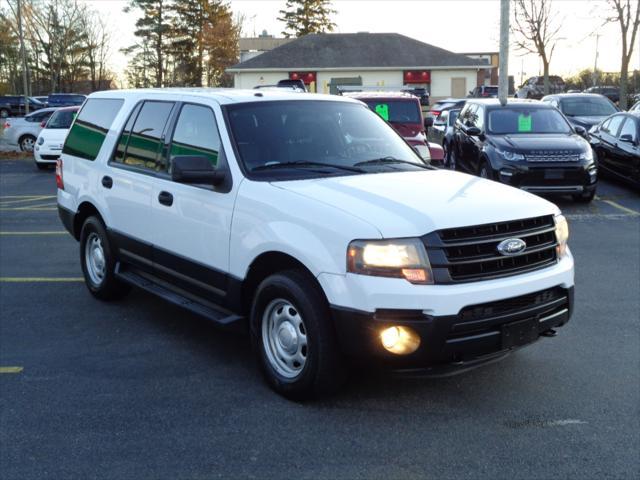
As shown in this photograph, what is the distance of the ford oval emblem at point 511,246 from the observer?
4.30m

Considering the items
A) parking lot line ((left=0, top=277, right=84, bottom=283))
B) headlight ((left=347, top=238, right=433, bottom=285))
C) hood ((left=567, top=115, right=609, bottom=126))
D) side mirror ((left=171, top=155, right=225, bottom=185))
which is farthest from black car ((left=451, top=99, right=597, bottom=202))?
headlight ((left=347, top=238, right=433, bottom=285))

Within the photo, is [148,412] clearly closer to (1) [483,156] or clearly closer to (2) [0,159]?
(1) [483,156]

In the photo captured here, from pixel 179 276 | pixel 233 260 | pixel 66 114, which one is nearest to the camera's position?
pixel 233 260

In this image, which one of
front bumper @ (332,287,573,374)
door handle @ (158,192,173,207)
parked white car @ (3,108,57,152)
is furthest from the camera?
parked white car @ (3,108,57,152)

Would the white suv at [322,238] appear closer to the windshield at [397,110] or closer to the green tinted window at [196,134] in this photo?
the green tinted window at [196,134]

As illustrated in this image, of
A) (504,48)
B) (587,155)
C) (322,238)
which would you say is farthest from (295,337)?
(504,48)

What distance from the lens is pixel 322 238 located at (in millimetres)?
4238

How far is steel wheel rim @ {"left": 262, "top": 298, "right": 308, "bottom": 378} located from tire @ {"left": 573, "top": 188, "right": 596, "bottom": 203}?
931cm

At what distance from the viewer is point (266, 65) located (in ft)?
175

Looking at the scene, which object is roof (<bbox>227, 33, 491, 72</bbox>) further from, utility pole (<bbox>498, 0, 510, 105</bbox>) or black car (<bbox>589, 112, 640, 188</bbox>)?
black car (<bbox>589, 112, 640, 188</bbox>)

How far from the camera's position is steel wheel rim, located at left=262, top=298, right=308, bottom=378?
4500mm

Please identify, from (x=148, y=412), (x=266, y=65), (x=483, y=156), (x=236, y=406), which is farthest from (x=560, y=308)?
(x=266, y=65)

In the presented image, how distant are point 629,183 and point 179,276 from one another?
11.2 meters

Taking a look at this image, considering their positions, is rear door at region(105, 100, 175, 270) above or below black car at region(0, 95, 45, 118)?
below
